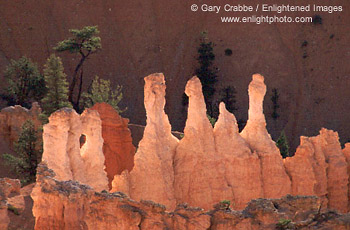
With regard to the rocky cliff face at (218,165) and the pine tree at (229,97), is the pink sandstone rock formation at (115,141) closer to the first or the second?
the rocky cliff face at (218,165)

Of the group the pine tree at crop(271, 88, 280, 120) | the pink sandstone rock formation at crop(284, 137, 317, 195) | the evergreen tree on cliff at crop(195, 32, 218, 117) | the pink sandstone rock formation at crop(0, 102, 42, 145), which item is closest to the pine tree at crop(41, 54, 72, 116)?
the pink sandstone rock formation at crop(0, 102, 42, 145)

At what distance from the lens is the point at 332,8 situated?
73.9 m

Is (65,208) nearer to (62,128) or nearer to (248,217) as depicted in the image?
Answer: (62,128)

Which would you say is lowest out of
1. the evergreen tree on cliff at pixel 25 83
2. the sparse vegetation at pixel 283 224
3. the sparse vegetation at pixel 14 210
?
the sparse vegetation at pixel 283 224

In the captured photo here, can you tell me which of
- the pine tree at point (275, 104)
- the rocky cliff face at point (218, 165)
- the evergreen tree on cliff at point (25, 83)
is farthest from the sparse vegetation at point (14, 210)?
the pine tree at point (275, 104)

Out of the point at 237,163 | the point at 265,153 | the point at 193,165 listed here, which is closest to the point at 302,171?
the point at 265,153

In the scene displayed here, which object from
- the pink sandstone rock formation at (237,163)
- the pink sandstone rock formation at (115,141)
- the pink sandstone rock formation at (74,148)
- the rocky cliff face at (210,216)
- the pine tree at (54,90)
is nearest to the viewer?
the rocky cliff face at (210,216)

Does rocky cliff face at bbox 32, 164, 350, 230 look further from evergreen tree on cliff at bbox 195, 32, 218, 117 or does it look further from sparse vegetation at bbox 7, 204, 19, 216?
evergreen tree on cliff at bbox 195, 32, 218, 117

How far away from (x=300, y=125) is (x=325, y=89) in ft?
10.2

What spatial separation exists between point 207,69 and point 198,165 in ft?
105

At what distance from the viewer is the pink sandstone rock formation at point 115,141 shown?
42.0 meters

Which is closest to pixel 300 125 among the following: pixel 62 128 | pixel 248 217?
pixel 62 128

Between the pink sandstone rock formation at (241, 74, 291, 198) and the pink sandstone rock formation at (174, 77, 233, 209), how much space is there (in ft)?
5.13

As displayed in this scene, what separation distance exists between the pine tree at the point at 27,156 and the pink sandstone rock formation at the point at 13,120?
482cm
